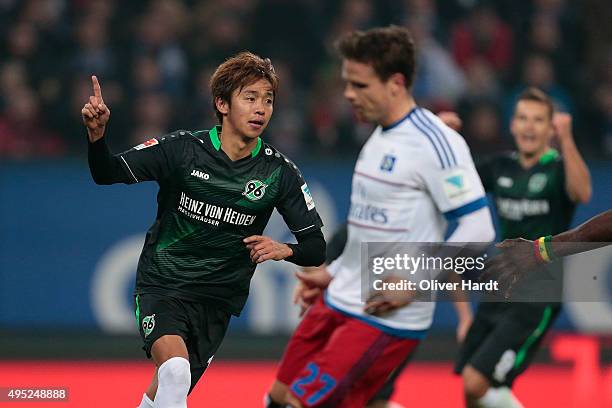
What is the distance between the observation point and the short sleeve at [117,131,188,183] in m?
5.27

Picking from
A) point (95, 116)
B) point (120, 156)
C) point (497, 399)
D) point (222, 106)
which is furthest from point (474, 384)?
point (95, 116)

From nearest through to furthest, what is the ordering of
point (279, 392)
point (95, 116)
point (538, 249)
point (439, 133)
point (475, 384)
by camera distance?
point (538, 249)
point (95, 116)
point (439, 133)
point (279, 392)
point (475, 384)

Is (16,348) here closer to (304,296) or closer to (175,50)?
(175,50)

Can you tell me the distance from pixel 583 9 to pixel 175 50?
4525mm

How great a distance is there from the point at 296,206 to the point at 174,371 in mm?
993

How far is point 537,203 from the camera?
279 inches

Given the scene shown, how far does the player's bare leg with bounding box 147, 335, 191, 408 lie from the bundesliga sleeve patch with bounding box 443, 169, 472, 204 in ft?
4.59

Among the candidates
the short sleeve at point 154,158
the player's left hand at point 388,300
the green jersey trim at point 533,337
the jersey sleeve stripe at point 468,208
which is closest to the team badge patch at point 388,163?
the jersey sleeve stripe at point 468,208

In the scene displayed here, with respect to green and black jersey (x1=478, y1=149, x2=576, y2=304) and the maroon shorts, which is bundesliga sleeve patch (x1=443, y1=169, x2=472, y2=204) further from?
green and black jersey (x1=478, y1=149, x2=576, y2=304)

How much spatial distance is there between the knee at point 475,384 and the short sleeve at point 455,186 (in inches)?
58.2

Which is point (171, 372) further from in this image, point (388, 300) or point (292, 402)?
point (388, 300)

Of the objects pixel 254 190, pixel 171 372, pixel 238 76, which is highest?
pixel 238 76

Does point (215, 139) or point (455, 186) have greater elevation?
point (215, 139)

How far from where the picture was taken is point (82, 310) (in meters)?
10.7
